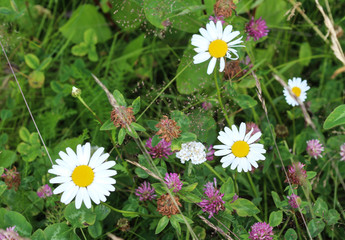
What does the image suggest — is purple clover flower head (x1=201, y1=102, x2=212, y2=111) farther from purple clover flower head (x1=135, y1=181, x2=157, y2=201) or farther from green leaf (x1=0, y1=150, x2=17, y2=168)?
green leaf (x1=0, y1=150, x2=17, y2=168)

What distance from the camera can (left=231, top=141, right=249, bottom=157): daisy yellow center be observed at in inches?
57.7

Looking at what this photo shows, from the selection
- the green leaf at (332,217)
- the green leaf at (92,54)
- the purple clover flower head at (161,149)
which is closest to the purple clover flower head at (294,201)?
the green leaf at (332,217)

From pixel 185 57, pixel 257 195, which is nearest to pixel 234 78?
pixel 185 57

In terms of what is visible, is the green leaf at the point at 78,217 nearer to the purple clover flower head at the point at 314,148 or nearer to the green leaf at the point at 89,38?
the purple clover flower head at the point at 314,148

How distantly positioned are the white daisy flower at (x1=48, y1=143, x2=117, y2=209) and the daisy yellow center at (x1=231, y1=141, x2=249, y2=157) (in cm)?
46

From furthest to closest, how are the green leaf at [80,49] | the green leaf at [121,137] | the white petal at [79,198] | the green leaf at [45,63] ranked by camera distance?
the green leaf at [80,49]
the green leaf at [45,63]
the green leaf at [121,137]
the white petal at [79,198]

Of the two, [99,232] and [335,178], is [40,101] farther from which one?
[335,178]

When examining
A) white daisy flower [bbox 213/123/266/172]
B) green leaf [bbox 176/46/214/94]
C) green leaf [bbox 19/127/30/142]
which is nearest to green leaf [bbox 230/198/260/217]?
white daisy flower [bbox 213/123/266/172]

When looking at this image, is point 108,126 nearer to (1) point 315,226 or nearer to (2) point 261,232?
(2) point 261,232

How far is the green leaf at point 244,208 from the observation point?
1553 millimetres

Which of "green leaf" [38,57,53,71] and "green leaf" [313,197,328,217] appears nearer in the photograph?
"green leaf" [313,197,328,217]

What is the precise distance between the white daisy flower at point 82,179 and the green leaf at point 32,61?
1.14 meters

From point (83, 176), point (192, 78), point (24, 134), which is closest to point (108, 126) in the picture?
point (83, 176)

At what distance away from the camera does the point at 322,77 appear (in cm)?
230
